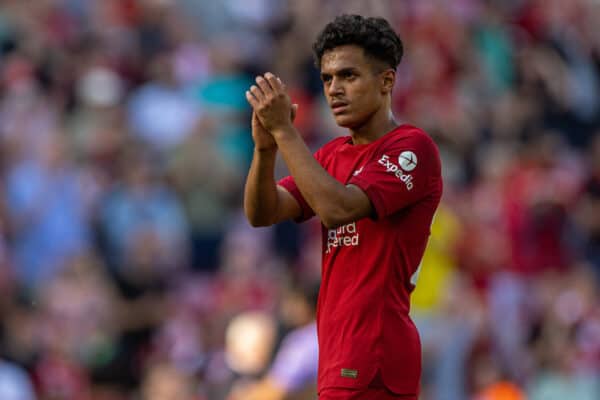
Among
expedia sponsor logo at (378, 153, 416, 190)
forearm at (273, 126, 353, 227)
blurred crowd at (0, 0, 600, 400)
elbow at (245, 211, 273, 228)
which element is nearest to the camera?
forearm at (273, 126, 353, 227)

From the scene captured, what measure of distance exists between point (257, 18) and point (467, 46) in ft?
8.08

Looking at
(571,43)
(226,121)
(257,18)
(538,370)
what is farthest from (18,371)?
(571,43)

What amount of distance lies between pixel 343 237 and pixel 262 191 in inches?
15.5

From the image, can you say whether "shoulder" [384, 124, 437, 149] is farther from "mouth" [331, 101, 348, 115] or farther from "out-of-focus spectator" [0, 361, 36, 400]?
"out-of-focus spectator" [0, 361, 36, 400]

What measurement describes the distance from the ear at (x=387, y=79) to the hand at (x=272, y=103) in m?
0.45

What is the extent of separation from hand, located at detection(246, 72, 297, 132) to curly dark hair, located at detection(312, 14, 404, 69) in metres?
0.36

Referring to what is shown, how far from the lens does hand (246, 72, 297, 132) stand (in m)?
5.12

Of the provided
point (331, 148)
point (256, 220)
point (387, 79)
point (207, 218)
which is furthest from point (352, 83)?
point (207, 218)

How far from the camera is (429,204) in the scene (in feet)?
17.9

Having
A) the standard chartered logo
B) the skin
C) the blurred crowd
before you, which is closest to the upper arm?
the skin

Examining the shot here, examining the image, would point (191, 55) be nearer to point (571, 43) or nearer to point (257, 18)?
point (257, 18)

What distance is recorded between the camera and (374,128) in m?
5.46

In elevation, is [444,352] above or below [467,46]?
below

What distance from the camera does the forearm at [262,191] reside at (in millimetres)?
5398
